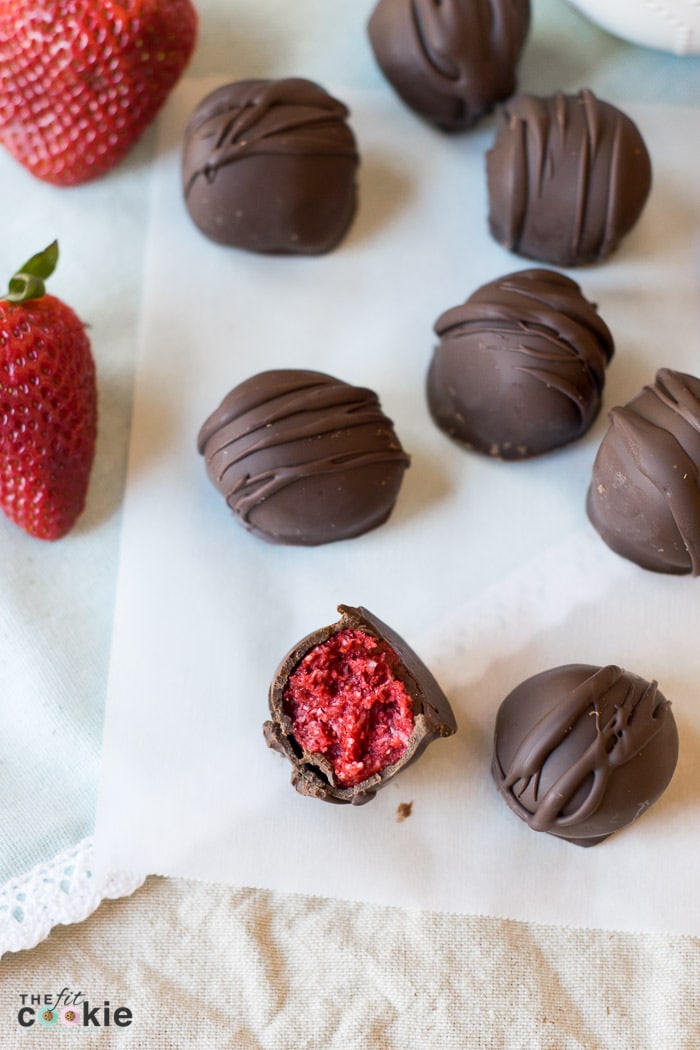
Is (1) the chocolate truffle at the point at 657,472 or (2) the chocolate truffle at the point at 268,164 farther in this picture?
(2) the chocolate truffle at the point at 268,164

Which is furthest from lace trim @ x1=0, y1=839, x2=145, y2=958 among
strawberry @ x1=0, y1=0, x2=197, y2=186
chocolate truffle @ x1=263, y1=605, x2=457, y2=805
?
strawberry @ x1=0, y1=0, x2=197, y2=186

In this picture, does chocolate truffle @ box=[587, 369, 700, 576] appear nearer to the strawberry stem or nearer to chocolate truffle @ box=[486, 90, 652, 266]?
chocolate truffle @ box=[486, 90, 652, 266]

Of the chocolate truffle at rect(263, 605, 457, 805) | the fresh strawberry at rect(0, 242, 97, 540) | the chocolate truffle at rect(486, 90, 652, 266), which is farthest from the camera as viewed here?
the chocolate truffle at rect(486, 90, 652, 266)

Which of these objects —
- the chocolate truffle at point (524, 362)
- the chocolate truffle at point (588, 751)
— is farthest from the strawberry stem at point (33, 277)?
the chocolate truffle at point (588, 751)

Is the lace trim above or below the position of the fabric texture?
above

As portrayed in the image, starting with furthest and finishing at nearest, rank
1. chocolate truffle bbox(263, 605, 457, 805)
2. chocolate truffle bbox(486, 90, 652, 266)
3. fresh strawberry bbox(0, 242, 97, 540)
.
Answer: chocolate truffle bbox(486, 90, 652, 266) → fresh strawberry bbox(0, 242, 97, 540) → chocolate truffle bbox(263, 605, 457, 805)

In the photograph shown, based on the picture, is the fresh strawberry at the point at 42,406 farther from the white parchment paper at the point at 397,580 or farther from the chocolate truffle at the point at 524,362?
the chocolate truffle at the point at 524,362
